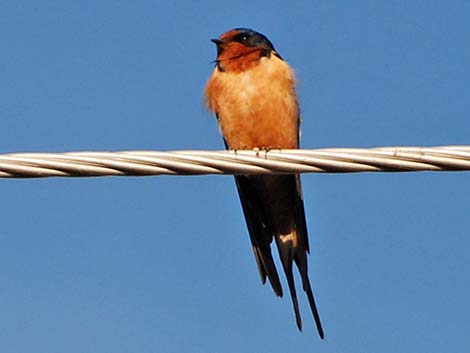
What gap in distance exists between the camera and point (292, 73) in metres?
6.36

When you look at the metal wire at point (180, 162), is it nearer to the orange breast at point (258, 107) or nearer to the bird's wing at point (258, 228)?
the bird's wing at point (258, 228)

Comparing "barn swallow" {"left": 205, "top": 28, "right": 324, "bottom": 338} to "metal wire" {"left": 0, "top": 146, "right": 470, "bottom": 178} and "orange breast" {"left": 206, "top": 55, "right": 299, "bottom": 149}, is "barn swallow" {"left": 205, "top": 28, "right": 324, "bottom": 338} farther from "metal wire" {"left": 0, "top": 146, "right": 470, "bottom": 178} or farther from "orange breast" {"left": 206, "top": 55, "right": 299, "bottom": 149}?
"metal wire" {"left": 0, "top": 146, "right": 470, "bottom": 178}

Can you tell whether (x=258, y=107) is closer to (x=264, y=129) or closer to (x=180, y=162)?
(x=264, y=129)

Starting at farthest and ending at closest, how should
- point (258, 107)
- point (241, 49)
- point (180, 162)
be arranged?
point (241, 49), point (258, 107), point (180, 162)

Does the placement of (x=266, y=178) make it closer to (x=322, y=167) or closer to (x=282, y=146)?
(x=282, y=146)

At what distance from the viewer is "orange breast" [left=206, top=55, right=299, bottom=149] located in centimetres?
617

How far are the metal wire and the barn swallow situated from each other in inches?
107

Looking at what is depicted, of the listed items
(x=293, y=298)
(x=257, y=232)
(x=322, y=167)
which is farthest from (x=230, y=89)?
(x=322, y=167)

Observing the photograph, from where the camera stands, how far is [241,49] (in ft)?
21.6

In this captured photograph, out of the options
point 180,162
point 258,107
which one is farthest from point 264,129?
point 180,162

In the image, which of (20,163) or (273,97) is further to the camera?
(273,97)

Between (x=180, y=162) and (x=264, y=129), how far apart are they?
2.97m

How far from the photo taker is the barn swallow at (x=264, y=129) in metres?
6.17

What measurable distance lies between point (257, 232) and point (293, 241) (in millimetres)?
252
